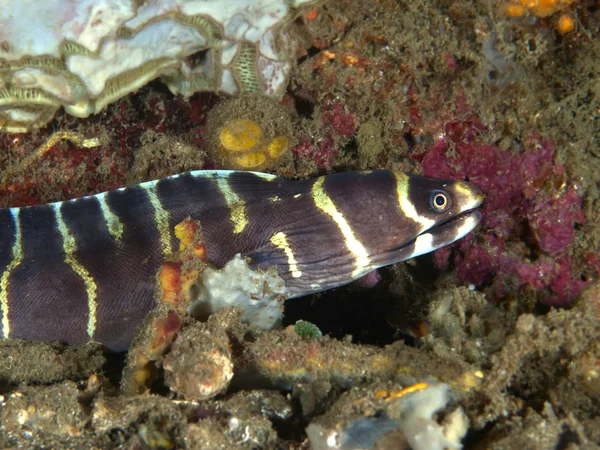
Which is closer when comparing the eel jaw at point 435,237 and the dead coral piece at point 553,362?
the dead coral piece at point 553,362

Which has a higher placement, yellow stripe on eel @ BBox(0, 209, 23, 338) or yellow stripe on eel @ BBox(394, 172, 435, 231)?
yellow stripe on eel @ BBox(394, 172, 435, 231)

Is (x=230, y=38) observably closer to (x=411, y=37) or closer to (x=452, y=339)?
(x=411, y=37)

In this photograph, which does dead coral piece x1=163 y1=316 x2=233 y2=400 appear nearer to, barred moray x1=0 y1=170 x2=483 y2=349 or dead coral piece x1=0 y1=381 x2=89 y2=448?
dead coral piece x1=0 y1=381 x2=89 y2=448

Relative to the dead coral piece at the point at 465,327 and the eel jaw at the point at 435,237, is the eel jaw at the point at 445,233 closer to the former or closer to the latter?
the eel jaw at the point at 435,237

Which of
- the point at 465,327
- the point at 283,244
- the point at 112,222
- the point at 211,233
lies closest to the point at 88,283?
the point at 112,222

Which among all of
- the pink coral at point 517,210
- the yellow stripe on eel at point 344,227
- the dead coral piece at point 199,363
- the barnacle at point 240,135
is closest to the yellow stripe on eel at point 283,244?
the yellow stripe on eel at point 344,227

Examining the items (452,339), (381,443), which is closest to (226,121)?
(452,339)

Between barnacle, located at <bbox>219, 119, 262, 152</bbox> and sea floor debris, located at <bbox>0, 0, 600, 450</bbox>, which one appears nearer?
sea floor debris, located at <bbox>0, 0, 600, 450</bbox>

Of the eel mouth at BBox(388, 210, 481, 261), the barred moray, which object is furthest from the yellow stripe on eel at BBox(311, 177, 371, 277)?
the eel mouth at BBox(388, 210, 481, 261)
